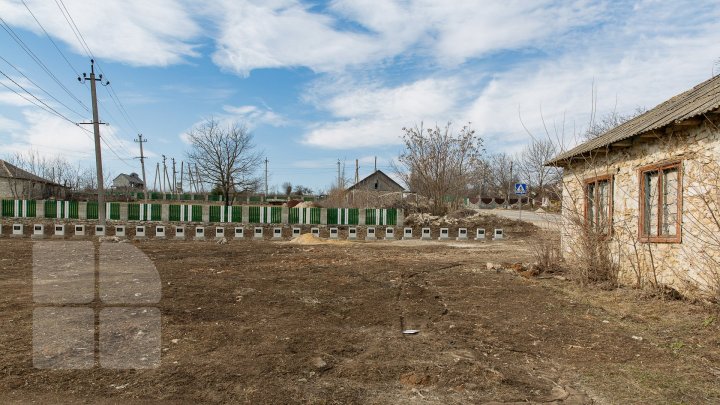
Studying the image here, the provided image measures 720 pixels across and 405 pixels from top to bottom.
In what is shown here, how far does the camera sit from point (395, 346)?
5473 millimetres

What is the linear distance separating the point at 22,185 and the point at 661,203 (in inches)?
2185

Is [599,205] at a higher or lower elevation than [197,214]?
higher

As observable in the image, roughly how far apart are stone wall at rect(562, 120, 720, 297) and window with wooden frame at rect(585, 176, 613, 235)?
11 centimetres

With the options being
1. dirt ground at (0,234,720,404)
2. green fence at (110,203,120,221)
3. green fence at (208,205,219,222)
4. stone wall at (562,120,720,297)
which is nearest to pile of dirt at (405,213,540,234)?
green fence at (208,205,219,222)

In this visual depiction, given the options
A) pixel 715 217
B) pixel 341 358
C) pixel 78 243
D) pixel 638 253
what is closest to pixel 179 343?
pixel 341 358

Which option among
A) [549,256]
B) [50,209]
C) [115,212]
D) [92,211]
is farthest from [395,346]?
[50,209]

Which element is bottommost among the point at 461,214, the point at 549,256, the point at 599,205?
the point at 549,256

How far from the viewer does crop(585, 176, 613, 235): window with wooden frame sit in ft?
32.4

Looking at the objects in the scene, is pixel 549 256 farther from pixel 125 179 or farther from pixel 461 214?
pixel 125 179

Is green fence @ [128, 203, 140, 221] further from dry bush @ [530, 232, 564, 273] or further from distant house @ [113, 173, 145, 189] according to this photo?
distant house @ [113, 173, 145, 189]

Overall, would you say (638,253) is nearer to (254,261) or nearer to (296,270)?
(296,270)

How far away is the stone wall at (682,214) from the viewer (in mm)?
6988

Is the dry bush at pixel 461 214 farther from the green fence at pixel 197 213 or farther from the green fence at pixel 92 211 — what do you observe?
the green fence at pixel 92 211

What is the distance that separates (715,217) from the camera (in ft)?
22.3
